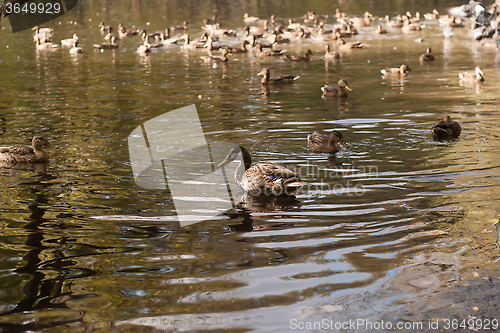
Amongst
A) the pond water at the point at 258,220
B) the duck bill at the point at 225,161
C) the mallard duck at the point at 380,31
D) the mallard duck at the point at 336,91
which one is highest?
the mallard duck at the point at 380,31

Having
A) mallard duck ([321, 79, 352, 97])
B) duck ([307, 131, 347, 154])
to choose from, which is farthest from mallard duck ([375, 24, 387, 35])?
duck ([307, 131, 347, 154])

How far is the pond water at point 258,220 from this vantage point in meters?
5.12

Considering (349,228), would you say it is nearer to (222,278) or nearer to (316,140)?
(222,278)

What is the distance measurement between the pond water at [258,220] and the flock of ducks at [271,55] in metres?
0.36

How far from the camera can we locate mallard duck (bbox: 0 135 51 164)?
10.9 metres

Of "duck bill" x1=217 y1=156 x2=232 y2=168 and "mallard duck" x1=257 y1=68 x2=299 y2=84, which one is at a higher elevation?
"mallard duck" x1=257 y1=68 x2=299 y2=84

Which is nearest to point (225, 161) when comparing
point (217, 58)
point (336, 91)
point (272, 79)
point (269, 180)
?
point (269, 180)

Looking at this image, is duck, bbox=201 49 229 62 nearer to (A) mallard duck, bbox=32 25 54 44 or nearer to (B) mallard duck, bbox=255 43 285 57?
(B) mallard duck, bbox=255 43 285 57

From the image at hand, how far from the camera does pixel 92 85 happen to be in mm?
22328

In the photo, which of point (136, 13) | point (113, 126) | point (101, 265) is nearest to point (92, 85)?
point (113, 126)

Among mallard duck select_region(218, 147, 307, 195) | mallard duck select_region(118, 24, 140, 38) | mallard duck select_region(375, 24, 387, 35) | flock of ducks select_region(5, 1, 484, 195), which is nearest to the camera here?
mallard duck select_region(218, 147, 307, 195)

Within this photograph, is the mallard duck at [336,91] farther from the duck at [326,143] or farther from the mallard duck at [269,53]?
the mallard duck at [269,53]

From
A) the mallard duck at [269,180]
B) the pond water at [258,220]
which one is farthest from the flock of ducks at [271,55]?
the pond water at [258,220]

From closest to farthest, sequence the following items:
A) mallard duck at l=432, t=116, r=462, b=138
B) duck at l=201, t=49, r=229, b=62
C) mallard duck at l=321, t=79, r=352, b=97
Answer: mallard duck at l=432, t=116, r=462, b=138, mallard duck at l=321, t=79, r=352, b=97, duck at l=201, t=49, r=229, b=62
